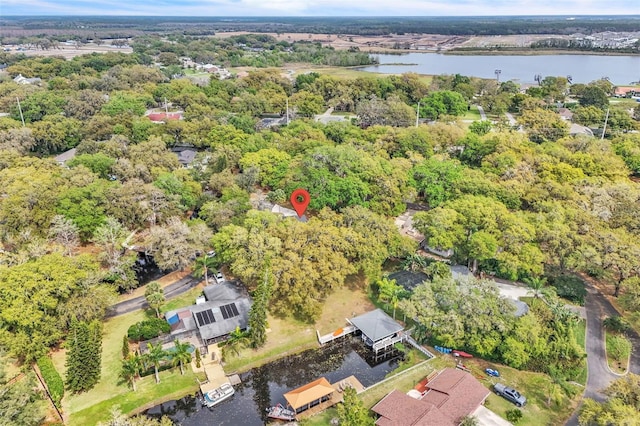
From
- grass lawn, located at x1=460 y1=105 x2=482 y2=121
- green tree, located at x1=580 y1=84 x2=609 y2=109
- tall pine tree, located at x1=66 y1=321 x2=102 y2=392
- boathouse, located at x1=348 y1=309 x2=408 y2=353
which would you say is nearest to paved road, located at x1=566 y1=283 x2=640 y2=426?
boathouse, located at x1=348 y1=309 x2=408 y2=353

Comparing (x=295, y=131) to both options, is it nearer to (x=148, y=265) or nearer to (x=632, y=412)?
(x=148, y=265)

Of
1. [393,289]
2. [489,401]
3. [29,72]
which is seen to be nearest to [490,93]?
[393,289]

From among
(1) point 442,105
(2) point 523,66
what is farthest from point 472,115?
(2) point 523,66

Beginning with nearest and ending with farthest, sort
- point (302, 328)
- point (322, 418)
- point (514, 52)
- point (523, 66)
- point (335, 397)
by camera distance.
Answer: point (322, 418)
point (335, 397)
point (302, 328)
point (523, 66)
point (514, 52)

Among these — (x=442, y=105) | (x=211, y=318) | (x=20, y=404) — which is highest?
(x=442, y=105)

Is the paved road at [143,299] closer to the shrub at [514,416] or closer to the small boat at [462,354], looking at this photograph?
the small boat at [462,354]

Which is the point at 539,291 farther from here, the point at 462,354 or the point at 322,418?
the point at 322,418
